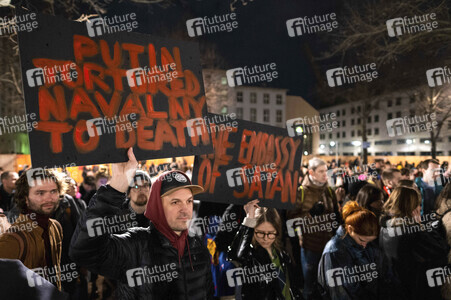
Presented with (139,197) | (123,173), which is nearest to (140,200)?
(139,197)

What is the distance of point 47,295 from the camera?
1.10 metres

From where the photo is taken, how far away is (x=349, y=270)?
133 inches

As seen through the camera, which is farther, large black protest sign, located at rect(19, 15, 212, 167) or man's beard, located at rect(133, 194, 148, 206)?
man's beard, located at rect(133, 194, 148, 206)

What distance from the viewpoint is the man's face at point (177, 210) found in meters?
2.41

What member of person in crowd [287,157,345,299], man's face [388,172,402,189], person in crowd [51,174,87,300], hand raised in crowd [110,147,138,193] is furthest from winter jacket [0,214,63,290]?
man's face [388,172,402,189]

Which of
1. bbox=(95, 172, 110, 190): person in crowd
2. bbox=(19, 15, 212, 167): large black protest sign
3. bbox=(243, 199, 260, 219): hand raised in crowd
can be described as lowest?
bbox=(243, 199, 260, 219): hand raised in crowd

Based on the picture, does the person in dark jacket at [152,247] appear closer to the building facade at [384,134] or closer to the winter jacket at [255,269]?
the winter jacket at [255,269]

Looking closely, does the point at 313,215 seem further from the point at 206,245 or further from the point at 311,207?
the point at 206,245

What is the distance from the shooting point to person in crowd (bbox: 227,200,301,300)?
11.3ft

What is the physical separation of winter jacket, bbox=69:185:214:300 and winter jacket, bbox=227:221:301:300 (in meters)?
1.00

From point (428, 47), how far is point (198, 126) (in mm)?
8388

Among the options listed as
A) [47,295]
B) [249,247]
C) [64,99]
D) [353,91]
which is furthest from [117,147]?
[353,91]

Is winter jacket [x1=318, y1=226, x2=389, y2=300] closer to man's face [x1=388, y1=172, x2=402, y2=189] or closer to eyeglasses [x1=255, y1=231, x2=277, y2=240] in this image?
eyeglasses [x1=255, y1=231, x2=277, y2=240]

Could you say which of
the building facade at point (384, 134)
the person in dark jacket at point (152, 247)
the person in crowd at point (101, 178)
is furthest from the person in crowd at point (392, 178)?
the building facade at point (384, 134)
